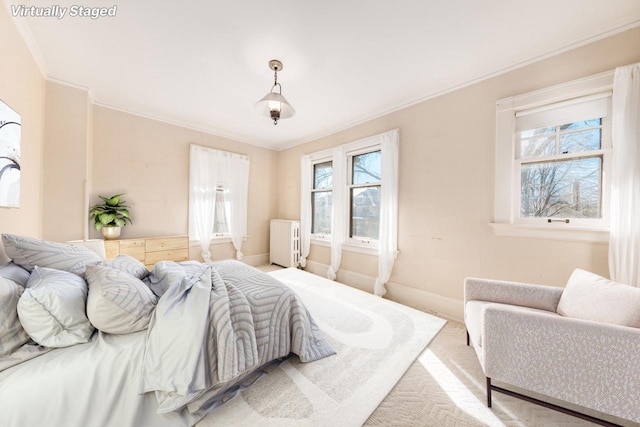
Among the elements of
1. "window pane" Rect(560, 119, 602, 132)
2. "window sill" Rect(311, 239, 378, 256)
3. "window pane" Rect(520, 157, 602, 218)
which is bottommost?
"window sill" Rect(311, 239, 378, 256)

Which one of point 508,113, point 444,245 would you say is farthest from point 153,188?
point 508,113

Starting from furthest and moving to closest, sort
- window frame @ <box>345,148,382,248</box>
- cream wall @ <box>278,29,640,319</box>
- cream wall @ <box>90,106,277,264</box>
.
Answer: window frame @ <box>345,148,382,248</box>, cream wall @ <box>90,106,277,264</box>, cream wall @ <box>278,29,640,319</box>

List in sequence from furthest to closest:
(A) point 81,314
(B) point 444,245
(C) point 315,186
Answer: (C) point 315,186 < (B) point 444,245 < (A) point 81,314

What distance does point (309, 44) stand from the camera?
198 centimetres

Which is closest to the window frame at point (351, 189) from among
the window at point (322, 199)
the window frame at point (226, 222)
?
the window at point (322, 199)

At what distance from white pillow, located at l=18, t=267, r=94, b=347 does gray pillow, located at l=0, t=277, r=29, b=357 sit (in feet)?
0.11

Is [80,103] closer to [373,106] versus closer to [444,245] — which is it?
[373,106]

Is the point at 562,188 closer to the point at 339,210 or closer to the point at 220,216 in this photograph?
the point at 339,210

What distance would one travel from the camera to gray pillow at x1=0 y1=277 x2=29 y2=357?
3.22 feet

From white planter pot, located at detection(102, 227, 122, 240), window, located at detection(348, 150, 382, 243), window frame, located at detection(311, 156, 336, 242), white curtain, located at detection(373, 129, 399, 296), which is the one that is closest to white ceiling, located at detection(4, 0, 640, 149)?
white curtain, located at detection(373, 129, 399, 296)

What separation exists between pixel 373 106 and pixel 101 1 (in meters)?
2.78

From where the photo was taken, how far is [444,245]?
2.67 metres

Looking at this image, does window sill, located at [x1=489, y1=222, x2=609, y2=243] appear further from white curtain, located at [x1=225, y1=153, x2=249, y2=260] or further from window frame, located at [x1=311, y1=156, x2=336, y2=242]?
white curtain, located at [x1=225, y1=153, x2=249, y2=260]

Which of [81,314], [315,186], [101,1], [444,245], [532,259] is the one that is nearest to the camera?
[81,314]
